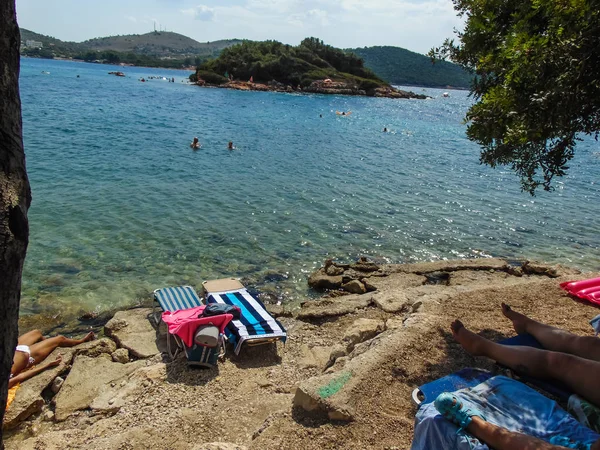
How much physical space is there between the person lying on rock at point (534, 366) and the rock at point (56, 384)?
6.21 m

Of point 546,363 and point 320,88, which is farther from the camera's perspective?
point 320,88

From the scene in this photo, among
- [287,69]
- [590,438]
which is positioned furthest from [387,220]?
[287,69]

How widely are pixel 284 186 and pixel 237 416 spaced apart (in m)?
15.2

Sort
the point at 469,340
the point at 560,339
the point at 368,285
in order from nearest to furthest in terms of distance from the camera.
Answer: the point at 560,339 < the point at 469,340 < the point at 368,285

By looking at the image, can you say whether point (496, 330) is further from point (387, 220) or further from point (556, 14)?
point (387, 220)

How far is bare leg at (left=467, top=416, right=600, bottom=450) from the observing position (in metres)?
3.20

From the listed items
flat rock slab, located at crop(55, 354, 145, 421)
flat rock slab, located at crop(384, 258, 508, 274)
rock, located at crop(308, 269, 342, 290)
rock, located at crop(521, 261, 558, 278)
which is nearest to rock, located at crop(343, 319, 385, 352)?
rock, located at crop(308, 269, 342, 290)

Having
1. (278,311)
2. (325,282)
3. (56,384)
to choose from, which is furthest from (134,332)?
(325,282)

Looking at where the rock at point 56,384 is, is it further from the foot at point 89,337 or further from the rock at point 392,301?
Result: the rock at point 392,301

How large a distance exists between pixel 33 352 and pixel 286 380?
4.49 metres

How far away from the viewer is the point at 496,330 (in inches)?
253

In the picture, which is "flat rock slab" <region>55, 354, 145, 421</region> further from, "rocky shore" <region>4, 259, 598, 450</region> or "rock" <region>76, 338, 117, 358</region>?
"rock" <region>76, 338, 117, 358</region>

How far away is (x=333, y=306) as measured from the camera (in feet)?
31.0

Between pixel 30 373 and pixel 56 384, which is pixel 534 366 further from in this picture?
pixel 30 373
